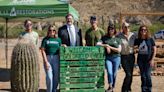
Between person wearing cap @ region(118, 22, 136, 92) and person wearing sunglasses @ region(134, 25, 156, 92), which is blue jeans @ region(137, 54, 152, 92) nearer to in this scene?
person wearing sunglasses @ region(134, 25, 156, 92)

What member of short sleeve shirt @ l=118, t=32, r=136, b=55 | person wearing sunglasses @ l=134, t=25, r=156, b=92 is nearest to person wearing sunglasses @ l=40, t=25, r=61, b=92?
short sleeve shirt @ l=118, t=32, r=136, b=55

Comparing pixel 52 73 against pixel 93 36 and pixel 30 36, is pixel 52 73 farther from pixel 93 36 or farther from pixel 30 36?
pixel 93 36

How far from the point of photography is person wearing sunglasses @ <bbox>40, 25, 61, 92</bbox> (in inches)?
420

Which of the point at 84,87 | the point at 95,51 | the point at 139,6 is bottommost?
the point at 84,87

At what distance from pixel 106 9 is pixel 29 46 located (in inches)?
2797

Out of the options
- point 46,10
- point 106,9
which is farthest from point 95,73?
point 106,9

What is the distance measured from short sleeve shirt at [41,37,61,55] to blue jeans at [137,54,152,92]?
1.94m

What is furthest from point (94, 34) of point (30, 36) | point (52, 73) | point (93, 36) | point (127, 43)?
point (30, 36)

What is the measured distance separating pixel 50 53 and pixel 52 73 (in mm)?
460

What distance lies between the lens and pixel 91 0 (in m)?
85.6

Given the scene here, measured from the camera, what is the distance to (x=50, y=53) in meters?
10.8

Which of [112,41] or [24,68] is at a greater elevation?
[112,41]

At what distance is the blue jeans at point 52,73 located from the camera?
10.8 m

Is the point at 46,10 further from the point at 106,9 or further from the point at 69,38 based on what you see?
the point at 106,9
